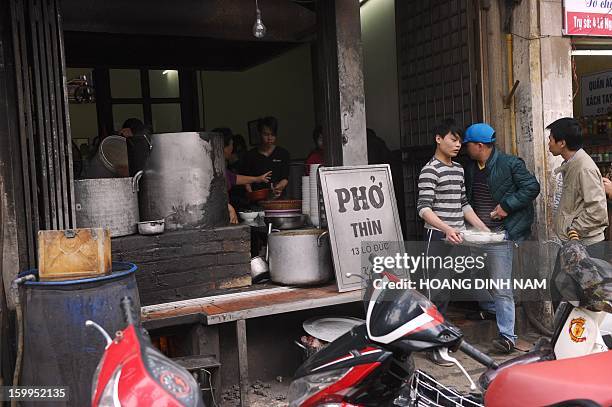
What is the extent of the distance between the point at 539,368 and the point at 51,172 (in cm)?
373

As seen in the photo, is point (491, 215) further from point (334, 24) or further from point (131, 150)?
point (131, 150)

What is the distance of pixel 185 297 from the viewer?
16.7 feet

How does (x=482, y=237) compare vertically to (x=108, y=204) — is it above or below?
below

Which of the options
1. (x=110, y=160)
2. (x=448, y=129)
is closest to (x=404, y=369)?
(x=448, y=129)

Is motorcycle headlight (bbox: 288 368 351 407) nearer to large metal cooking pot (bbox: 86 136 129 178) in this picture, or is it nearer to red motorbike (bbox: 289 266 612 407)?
red motorbike (bbox: 289 266 612 407)

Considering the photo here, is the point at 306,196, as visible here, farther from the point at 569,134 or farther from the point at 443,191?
the point at 569,134

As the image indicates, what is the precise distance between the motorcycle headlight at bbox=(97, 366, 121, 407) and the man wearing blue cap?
4.20 meters

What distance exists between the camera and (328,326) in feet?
16.2

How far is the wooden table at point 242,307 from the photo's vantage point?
15.0 feet

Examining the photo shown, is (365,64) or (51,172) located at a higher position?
(365,64)

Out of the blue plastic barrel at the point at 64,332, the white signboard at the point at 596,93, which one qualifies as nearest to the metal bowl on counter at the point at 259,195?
the blue plastic barrel at the point at 64,332

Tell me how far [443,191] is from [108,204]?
2974 mm

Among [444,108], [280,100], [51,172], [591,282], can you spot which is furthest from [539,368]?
[280,100]

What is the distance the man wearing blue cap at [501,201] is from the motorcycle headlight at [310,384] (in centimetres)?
317
